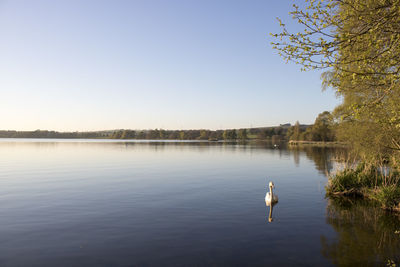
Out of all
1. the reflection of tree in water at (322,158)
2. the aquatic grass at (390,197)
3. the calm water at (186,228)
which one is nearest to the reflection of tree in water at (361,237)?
the calm water at (186,228)

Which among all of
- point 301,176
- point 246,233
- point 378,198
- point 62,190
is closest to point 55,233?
point 246,233

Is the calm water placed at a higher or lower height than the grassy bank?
lower

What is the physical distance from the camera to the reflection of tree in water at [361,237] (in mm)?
9828

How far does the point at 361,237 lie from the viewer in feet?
38.4

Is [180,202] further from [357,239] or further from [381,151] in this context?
[381,151]

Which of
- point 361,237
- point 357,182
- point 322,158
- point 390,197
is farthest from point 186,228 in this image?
point 322,158

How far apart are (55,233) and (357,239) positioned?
42.9 feet

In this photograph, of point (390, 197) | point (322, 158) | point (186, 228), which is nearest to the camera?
point (186, 228)

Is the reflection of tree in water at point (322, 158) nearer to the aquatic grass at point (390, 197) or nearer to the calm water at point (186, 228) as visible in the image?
the aquatic grass at point (390, 197)

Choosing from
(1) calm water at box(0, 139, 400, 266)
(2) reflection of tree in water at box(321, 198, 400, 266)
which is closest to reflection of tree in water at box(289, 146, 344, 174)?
(2) reflection of tree in water at box(321, 198, 400, 266)

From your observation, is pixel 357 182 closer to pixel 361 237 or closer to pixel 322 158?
pixel 361 237

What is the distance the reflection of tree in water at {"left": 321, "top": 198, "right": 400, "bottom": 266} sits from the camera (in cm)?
983

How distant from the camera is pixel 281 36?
26.6 feet

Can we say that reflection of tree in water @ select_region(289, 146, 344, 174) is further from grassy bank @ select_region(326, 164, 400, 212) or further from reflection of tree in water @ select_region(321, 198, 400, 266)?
reflection of tree in water @ select_region(321, 198, 400, 266)
